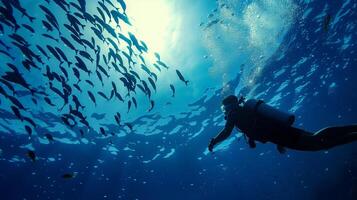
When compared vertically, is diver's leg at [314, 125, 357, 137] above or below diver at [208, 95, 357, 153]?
below

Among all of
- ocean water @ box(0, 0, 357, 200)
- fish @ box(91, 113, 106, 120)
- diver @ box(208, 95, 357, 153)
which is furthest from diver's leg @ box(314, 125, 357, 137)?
fish @ box(91, 113, 106, 120)

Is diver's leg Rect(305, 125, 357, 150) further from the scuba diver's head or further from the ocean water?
the ocean water

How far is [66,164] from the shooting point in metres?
26.0

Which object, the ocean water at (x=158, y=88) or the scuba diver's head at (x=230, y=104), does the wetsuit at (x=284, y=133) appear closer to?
the scuba diver's head at (x=230, y=104)

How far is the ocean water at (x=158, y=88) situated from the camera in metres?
9.49

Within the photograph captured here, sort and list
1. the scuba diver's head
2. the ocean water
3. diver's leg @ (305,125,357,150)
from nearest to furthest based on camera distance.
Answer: diver's leg @ (305,125,357,150) < the scuba diver's head < the ocean water

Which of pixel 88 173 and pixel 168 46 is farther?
pixel 88 173

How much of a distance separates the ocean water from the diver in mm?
2996

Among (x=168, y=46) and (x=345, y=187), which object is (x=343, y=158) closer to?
(x=345, y=187)

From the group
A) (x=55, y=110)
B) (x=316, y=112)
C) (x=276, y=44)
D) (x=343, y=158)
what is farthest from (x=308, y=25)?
(x=343, y=158)

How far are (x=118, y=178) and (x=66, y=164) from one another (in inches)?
241

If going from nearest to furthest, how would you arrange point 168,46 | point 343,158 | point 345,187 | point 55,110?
point 168,46, point 55,110, point 345,187, point 343,158

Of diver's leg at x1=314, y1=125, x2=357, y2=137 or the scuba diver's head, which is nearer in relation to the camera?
diver's leg at x1=314, y1=125, x2=357, y2=137

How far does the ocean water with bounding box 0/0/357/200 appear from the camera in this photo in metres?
9.49
